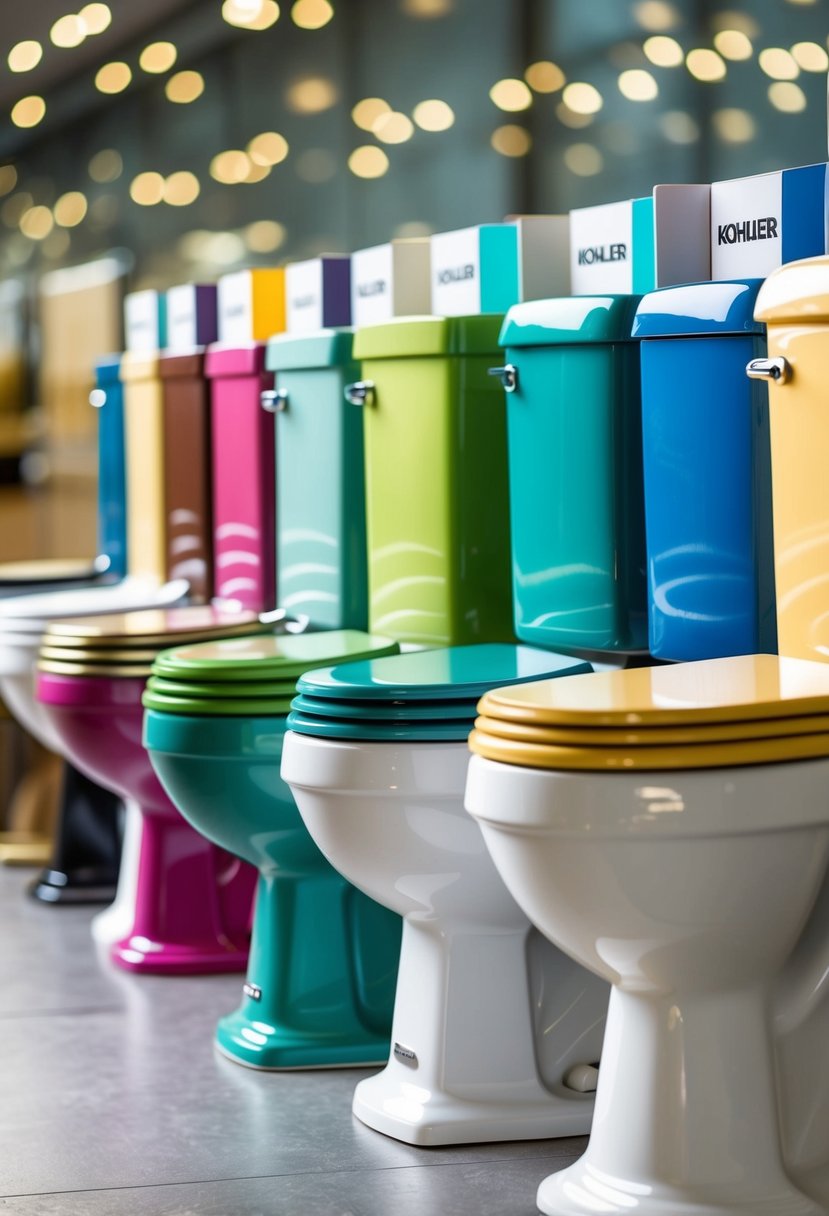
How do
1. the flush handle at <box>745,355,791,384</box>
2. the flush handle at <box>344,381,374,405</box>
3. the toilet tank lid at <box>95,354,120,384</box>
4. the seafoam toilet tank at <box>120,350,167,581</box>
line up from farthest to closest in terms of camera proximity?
the toilet tank lid at <box>95,354,120,384</box> → the seafoam toilet tank at <box>120,350,167,581</box> → the flush handle at <box>344,381,374,405</box> → the flush handle at <box>745,355,791,384</box>

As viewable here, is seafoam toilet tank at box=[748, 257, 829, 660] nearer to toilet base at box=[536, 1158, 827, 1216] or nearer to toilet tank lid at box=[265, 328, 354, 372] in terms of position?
toilet base at box=[536, 1158, 827, 1216]

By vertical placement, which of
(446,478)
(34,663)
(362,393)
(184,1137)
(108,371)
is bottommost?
(184,1137)

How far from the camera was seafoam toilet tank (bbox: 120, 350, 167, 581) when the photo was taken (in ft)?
11.5

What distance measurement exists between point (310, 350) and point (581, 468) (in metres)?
0.69

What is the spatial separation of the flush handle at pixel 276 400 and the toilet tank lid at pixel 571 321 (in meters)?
0.64

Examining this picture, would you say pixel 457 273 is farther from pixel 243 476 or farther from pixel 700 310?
pixel 700 310

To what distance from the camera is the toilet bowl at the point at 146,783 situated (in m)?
2.77

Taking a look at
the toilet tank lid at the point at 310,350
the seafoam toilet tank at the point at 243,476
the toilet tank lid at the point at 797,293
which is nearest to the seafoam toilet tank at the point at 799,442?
the toilet tank lid at the point at 797,293

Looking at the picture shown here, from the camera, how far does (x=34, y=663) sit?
3037 millimetres

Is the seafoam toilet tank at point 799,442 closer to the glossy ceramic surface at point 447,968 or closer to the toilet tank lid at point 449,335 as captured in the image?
the glossy ceramic surface at point 447,968

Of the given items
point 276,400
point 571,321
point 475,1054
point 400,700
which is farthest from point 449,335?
point 475,1054

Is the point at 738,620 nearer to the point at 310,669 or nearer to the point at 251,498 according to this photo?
the point at 310,669

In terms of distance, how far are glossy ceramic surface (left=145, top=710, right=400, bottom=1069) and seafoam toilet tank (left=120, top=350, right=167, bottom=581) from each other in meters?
1.15

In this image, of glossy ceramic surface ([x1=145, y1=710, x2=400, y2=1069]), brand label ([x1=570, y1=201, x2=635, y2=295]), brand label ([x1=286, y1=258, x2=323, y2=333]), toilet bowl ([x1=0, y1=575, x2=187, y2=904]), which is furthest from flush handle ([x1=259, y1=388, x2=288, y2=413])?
glossy ceramic surface ([x1=145, y1=710, x2=400, y2=1069])
